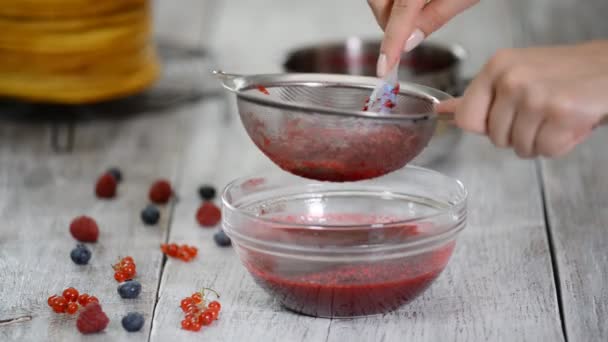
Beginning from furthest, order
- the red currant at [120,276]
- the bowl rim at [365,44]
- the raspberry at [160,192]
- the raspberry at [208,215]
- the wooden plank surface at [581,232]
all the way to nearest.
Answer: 1. the bowl rim at [365,44]
2. the raspberry at [160,192]
3. the raspberry at [208,215]
4. the red currant at [120,276]
5. the wooden plank surface at [581,232]

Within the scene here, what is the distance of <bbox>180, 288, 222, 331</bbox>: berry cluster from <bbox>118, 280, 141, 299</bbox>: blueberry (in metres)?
0.09

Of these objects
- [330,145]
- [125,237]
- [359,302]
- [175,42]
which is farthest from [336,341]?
[175,42]

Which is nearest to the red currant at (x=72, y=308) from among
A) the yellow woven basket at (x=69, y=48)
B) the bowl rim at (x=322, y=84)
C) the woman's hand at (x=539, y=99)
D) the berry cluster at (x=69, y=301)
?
the berry cluster at (x=69, y=301)

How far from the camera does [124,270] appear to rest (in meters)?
1.70

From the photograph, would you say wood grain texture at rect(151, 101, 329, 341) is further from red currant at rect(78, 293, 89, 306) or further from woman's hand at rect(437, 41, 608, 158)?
woman's hand at rect(437, 41, 608, 158)

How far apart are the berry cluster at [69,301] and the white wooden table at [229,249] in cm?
1

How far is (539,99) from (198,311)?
607 mm

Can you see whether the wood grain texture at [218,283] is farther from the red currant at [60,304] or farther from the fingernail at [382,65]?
the fingernail at [382,65]

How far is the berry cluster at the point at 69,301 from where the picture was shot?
1.57 metres

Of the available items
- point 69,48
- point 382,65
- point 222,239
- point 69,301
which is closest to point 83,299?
point 69,301

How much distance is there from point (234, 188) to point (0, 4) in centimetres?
95

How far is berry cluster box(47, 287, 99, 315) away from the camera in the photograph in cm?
157

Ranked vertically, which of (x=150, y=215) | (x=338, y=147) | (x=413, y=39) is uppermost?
(x=413, y=39)

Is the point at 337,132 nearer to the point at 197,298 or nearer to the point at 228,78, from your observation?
the point at 228,78
